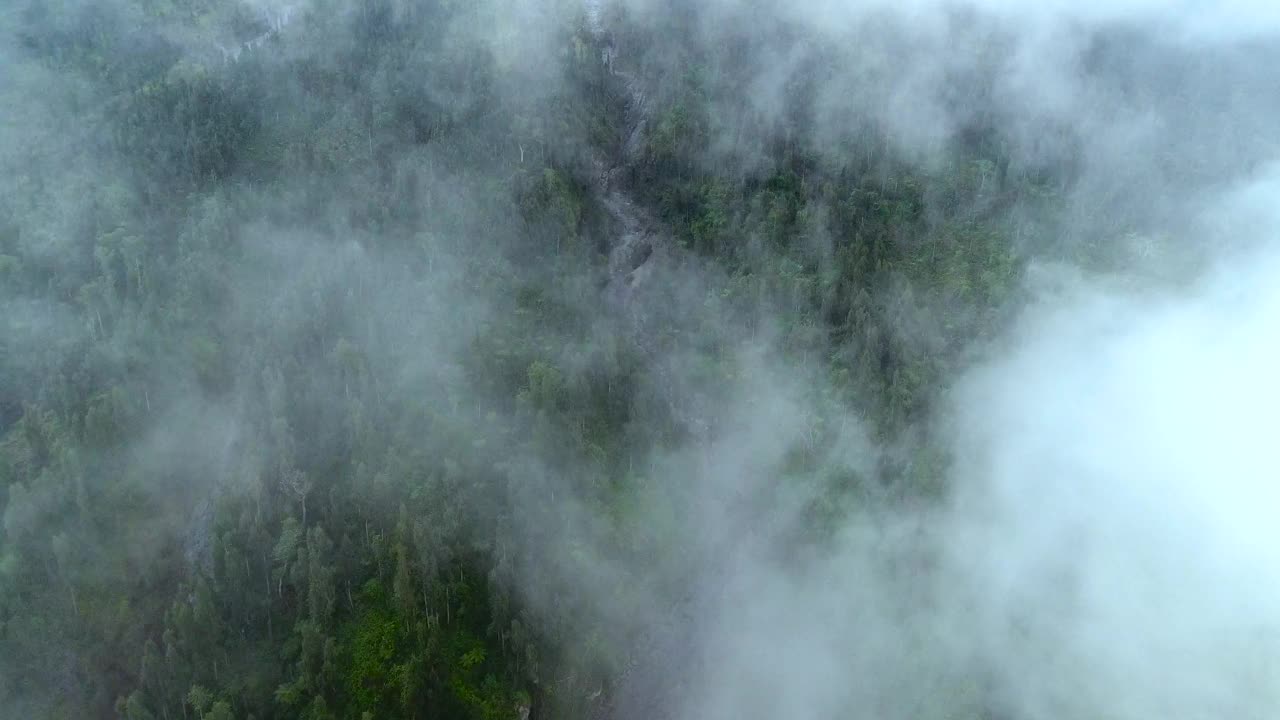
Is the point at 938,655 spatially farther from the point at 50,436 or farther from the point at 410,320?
the point at 50,436

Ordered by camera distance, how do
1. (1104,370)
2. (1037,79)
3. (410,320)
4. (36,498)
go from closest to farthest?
(36,498), (410,320), (1104,370), (1037,79)

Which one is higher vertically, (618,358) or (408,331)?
(618,358)

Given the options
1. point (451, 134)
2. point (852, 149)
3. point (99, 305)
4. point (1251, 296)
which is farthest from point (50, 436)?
point (1251, 296)

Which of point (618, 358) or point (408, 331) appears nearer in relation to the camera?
point (408, 331)
